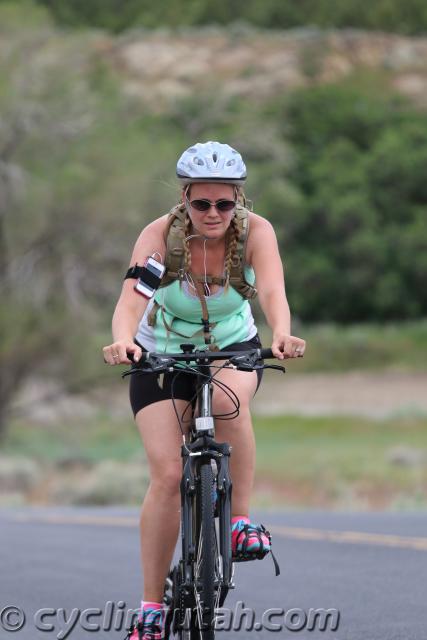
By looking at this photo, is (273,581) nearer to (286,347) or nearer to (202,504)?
(202,504)

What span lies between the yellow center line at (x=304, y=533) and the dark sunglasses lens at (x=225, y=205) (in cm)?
557

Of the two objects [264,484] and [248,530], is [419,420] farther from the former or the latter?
[248,530]

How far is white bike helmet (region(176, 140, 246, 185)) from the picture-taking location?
266 inches

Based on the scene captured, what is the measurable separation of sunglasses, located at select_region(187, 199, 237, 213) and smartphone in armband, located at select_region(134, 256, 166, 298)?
0.94 feet

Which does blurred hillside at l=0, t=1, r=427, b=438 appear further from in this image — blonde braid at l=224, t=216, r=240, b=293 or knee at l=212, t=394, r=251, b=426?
knee at l=212, t=394, r=251, b=426

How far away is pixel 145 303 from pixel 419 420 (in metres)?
52.7

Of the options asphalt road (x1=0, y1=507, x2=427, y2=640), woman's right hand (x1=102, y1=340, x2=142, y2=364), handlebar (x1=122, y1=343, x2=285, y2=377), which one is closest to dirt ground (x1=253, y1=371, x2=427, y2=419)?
asphalt road (x1=0, y1=507, x2=427, y2=640)

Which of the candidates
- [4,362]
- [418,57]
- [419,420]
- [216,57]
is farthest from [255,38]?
[4,362]

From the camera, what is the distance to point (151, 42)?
12525 cm

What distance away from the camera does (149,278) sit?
6.82 metres

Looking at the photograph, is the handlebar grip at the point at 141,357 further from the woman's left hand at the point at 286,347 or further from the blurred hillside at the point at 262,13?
the blurred hillside at the point at 262,13

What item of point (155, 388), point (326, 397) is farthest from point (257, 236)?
point (326, 397)

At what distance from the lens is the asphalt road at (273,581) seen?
823 centimetres

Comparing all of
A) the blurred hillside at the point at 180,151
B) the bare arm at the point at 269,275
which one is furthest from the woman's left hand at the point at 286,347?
the blurred hillside at the point at 180,151
